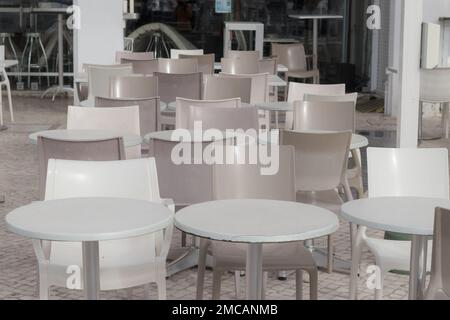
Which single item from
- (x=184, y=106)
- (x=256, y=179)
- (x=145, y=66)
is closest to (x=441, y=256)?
(x=256, y=179)

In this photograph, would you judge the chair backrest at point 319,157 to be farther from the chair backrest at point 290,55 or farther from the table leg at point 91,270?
Result: the chair backrest at point 290,55

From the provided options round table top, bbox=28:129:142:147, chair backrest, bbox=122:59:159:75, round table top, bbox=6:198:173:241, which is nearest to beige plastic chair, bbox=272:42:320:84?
chair backrest, bbox=122:59:159:75

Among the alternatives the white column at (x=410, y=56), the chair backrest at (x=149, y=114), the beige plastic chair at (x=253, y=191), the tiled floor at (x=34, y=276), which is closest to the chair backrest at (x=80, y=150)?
the tiled floor at (x=34, y=276)

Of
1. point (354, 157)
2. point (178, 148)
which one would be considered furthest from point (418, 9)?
point (178, 148)

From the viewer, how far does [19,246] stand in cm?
614

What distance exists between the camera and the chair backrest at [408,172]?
15.5ft

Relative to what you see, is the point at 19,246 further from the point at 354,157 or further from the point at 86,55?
the point at 86,55

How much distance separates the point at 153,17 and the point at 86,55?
9.05 ft

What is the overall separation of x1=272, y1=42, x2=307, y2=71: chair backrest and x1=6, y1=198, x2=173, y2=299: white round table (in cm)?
1020

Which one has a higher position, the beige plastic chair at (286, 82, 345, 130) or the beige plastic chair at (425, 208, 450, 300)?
the beige plastic chair at (286, 82, 345, 130)

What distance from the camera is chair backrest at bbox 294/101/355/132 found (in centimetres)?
661

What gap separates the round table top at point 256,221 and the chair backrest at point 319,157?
4.51ft

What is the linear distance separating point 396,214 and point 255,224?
2.06ft

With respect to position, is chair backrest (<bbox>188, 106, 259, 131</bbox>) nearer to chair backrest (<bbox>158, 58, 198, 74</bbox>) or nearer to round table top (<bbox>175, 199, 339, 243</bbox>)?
round table top (<bbox>175, 199, 339, 243</bbox>)
